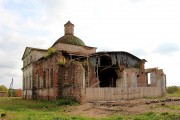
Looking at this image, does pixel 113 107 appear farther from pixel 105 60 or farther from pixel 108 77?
pixel 108 77

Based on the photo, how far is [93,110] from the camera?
62.0 feet

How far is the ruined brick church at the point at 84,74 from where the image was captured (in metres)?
23.5

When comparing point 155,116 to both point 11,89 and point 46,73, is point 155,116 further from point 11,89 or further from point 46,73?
point 11,89

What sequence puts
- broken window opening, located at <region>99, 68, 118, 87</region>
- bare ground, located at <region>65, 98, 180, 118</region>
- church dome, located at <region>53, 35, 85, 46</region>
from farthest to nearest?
church dome, located at <region>53, 35, 85, 46</region> → broken window opening, located at <region>99, 68, 118, 87</region> → bare ground, located at <region>65, 98, 180, 118</region>

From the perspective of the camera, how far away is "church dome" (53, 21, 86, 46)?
38.2 meters

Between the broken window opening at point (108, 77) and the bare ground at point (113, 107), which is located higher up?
the broken window opening at point (108, 77)

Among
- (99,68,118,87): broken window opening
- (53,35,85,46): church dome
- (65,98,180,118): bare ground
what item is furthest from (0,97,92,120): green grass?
(53,35,85,46): church dome

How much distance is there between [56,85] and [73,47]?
12208 mm

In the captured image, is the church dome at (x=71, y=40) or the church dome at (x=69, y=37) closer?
the church dome at (x=71, y=40)

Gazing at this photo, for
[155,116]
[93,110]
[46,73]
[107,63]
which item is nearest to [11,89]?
[46,73]

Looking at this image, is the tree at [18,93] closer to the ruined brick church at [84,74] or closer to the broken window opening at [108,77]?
the ruined brick church at [84,74]

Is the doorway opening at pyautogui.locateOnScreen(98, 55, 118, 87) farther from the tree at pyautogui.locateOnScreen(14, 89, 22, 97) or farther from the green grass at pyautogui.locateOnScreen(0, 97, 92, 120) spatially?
the tree at pyautogui.locateOnScreen(14, 89, 22, 97)

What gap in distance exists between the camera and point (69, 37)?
1529 inches

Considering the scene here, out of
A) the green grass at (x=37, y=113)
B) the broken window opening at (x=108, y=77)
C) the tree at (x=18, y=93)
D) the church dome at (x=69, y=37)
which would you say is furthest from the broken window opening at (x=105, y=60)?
the tree at (x=18, y=93)
